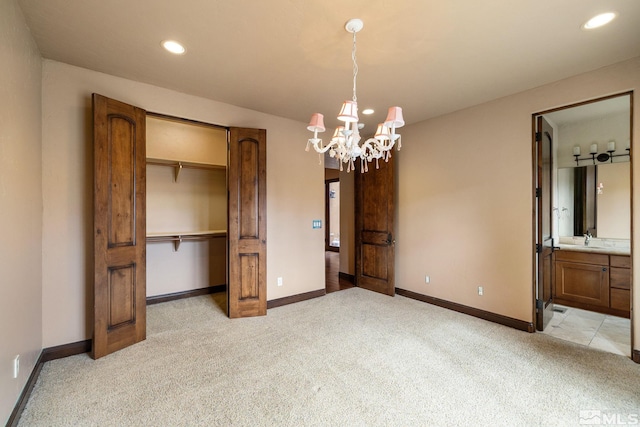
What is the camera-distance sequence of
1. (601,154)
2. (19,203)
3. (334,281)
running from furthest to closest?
1. (334,281)
2. (601,154)
3. (19,203)

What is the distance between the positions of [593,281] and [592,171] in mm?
1682

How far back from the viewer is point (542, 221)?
10.7 ft

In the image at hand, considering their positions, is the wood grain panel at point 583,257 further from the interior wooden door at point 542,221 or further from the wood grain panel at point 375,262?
Result: the wood grain panel at point 375,262

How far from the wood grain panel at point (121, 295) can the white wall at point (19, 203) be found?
1.73ft

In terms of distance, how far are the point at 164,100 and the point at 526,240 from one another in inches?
179

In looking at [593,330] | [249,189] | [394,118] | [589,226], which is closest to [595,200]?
[589,226]

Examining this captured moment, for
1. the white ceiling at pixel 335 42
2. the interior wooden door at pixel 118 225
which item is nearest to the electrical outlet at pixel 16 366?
the interior wooden door at pixel 118 225

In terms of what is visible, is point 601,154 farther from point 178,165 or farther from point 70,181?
point 70,181

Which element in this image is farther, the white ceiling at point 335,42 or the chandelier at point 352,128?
the chandelier at point 352,128

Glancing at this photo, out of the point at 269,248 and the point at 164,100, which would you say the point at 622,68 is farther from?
the point at 164,100

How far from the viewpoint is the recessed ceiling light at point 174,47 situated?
2328 millimetres

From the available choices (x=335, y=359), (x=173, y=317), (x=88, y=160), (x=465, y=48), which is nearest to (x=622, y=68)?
(x=465, y=48)

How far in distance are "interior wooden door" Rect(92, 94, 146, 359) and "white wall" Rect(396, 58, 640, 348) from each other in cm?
370

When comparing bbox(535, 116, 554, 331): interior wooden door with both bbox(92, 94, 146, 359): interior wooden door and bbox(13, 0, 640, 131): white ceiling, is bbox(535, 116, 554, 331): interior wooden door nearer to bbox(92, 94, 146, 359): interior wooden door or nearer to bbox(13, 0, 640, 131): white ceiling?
bbox(13, 0, 640, 131): white ceiling
